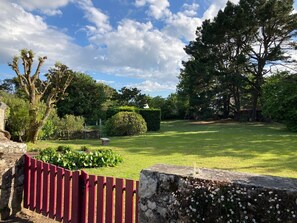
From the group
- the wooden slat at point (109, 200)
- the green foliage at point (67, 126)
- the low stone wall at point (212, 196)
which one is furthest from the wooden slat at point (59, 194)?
the green foliage at point (67, 126)

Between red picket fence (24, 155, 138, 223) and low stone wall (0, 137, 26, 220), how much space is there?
0.11 meters

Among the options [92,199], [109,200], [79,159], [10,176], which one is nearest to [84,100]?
[79,159]

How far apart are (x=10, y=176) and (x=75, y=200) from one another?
1264mm

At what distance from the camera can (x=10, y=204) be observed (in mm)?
4277

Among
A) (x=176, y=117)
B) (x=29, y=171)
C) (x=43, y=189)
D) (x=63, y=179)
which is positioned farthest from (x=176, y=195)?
(x=176, y=117)

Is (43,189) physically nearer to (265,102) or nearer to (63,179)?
(63,179)

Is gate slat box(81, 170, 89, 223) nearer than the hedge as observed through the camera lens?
Yes

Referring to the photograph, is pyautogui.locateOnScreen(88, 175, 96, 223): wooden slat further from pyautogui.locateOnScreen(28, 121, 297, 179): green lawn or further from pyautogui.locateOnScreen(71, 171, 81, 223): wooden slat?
pyautogui.locateOnScreen(28, 121, 297, 179): green lawn

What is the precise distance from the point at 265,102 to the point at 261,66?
8739mm

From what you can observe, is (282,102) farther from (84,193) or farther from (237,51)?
(84,193)

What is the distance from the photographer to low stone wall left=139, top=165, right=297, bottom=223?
2191 millimetres

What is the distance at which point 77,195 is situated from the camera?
3.72 m

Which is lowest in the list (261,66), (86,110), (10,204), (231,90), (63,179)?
(10,204)

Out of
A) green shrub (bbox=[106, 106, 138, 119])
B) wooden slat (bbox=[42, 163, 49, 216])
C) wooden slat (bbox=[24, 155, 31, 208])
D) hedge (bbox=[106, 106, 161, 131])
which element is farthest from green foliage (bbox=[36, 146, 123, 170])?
hedge (bbox=[106, 106, 161, 131])
